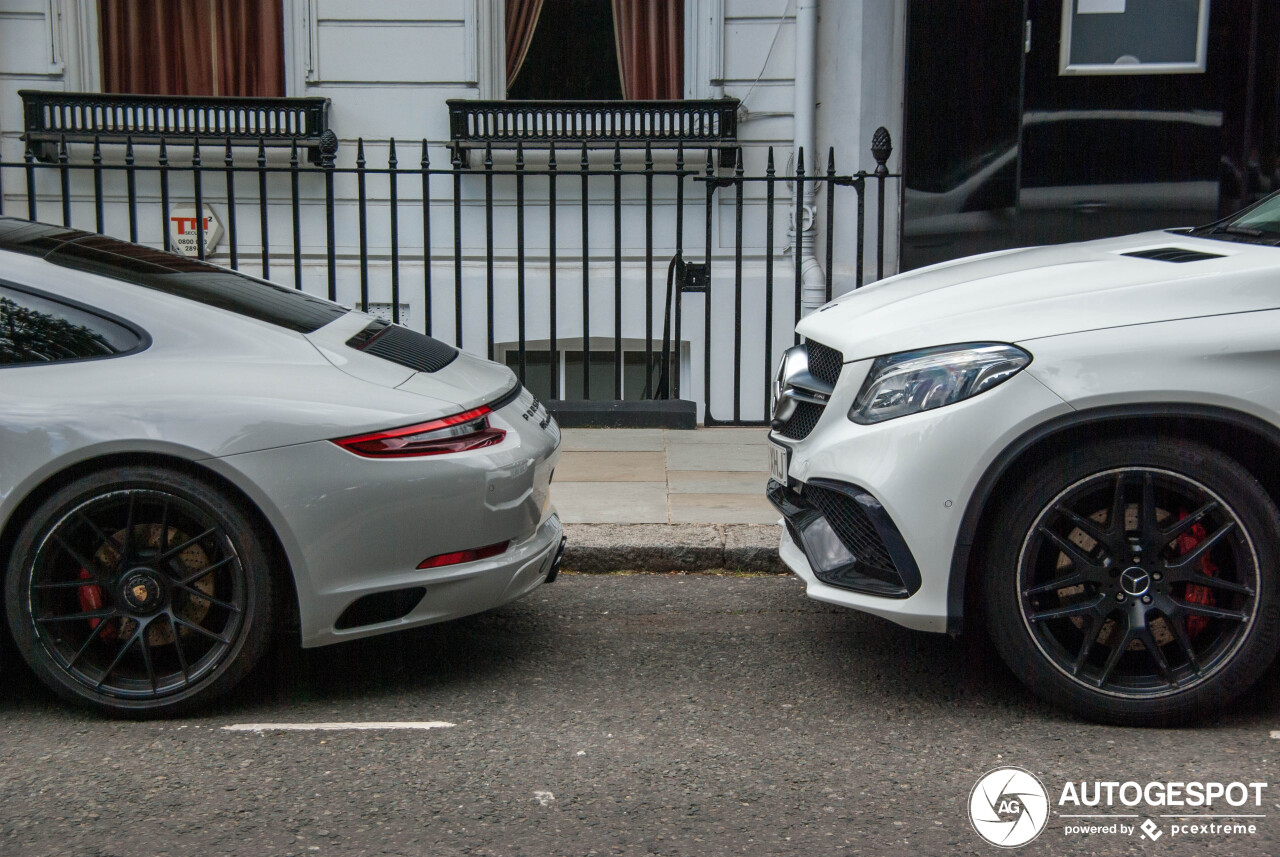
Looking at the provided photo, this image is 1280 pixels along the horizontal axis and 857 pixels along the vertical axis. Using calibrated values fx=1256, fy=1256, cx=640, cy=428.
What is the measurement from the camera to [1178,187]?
27.3 feet

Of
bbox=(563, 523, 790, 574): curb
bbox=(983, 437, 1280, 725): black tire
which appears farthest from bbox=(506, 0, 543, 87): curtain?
bbox=(983, 437, 1280, 725): black tire

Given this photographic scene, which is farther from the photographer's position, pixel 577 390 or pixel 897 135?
pixel 577 390

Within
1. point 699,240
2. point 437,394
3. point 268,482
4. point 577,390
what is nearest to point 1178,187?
point 699,240

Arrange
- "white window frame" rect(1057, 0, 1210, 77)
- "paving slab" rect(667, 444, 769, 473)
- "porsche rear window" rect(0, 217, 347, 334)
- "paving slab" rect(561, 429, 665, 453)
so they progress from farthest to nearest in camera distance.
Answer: "white window frame" rect(1057, 0, 1210, 77) → "paving slab" rect(561, 429, 665, 453) → "paving slab" rect(667, 444, 769, 473) → "porsche rear window" rect(0, 217, 347, 334)

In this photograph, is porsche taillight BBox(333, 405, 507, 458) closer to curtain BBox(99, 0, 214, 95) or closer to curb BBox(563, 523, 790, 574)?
curb BBox(563, 523, 790, 574)

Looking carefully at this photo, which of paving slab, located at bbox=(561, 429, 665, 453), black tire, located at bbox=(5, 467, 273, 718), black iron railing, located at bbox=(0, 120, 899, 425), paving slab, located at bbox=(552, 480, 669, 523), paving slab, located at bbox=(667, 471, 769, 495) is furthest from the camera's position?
black iron railing, located at bbox=(0, 120, 899, 425)

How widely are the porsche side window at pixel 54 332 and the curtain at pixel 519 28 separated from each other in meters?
6.85

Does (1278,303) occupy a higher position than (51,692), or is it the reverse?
(1278,303)

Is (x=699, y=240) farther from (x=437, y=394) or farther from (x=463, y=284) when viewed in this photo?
(x=437, y=394)

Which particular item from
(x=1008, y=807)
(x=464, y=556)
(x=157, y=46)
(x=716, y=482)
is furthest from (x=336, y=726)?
(x=157, y=46)

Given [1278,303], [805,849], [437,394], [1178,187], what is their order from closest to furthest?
1. [805,849]
2. [1278,303]
3. [437,394]
4. [1178,187]

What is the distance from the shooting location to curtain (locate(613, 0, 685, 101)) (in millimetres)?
9969

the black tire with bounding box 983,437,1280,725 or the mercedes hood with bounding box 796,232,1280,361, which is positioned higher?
the mercedes hood with bounding box 796,232,1280,361

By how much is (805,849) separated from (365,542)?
1.49 metres
